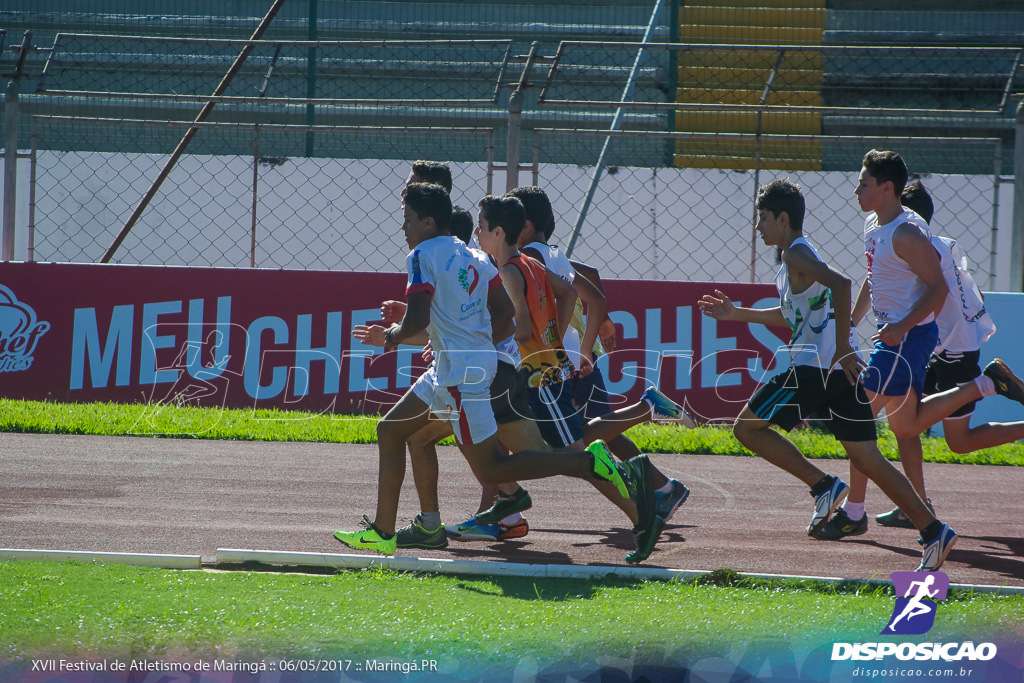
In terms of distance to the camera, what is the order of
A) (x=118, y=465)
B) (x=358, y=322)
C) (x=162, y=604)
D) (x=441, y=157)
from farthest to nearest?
(x=441, y=157), (x=358, y=322), (x=118, y=465), (x=162, y=604)

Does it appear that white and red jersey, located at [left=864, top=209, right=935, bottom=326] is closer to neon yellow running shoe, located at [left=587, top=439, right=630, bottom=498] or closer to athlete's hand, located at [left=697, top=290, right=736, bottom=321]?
athlete's hand, located at [left=697, top=290, right=736, bottom=321]

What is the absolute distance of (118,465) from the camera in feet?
23.4

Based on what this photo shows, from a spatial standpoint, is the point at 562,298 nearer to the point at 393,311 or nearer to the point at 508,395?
the point at 508,395

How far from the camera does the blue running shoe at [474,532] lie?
545 centimetres

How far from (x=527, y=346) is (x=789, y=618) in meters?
2.11

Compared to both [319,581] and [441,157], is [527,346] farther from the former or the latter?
[441,157]

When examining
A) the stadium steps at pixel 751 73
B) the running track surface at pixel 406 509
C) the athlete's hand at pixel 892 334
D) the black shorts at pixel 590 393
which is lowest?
the running track surface at pixel 406 509

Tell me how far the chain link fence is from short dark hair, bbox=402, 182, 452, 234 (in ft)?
14.1

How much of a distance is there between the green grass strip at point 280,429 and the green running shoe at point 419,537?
3.51m

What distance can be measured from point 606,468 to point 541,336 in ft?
3.03

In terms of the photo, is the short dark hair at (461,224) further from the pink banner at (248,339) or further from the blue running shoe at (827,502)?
the pink banner at (248,339)

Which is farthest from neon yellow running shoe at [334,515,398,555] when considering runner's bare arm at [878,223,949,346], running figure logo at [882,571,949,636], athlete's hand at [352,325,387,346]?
runner's bare arm at [878,223,949,346]

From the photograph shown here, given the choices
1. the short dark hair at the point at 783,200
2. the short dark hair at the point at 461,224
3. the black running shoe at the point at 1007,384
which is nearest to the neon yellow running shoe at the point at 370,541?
the short dark hair at the point at 461,224

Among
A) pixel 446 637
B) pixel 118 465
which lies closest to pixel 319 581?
pixel 446 637
